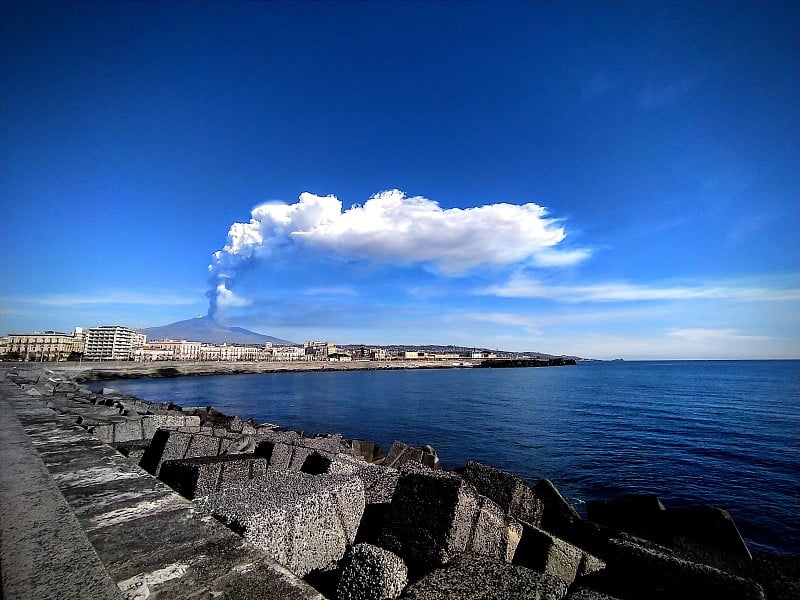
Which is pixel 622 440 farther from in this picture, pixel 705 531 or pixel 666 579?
pixel 666 579

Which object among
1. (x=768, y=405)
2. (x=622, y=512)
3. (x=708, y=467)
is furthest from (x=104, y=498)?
(x=768, y=405)

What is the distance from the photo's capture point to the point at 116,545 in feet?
7.25

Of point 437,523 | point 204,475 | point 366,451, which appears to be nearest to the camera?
point 437,523

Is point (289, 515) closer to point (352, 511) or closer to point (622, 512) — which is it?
point (352, 511)

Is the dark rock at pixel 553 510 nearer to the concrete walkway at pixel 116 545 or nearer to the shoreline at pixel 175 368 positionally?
the concrete walkway at pixel 116 545

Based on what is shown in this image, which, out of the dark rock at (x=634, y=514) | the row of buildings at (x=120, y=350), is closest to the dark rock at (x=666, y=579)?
the dark rock at (x=634, y=514)

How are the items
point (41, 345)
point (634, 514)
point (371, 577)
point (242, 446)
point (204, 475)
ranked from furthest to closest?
point (41, 345)
point (242, 446)
point (634, 514)
point (204, 475)
point (371, 577)

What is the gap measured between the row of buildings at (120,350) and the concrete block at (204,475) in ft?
315

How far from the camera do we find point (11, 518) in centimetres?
239

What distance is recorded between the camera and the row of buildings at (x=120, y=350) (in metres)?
93.9

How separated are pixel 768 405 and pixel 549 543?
127 ft

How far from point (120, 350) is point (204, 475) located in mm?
152690

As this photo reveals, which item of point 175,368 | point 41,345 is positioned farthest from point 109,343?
point 175,368

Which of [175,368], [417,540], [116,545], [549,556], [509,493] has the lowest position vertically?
[175,368]
